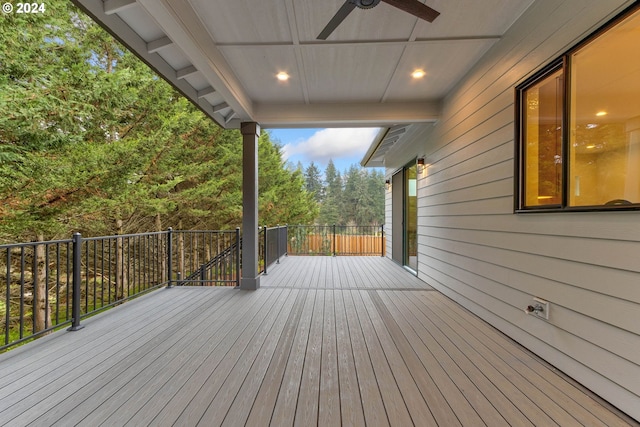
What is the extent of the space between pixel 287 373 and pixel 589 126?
283 centimetres

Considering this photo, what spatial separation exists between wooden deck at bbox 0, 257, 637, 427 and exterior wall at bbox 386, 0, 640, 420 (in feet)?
0.75

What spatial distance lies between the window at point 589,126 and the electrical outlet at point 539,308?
0.75 meters

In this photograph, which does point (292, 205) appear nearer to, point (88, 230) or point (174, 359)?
point (88, 230)

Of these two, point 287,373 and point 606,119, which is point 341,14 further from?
point 287,373

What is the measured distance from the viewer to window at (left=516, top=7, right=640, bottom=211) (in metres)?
1.66

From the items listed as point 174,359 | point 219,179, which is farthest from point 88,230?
point 174,359

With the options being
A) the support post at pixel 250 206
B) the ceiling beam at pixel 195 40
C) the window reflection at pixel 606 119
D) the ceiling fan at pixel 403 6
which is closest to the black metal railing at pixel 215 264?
the support post at pixel 250 206

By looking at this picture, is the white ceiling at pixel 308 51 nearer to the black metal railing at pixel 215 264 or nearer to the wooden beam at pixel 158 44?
the wooden beam at pixel 158 44

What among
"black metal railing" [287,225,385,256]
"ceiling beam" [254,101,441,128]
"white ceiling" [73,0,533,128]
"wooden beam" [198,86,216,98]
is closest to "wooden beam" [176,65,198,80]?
"white ceiling" [73,0,533,128]

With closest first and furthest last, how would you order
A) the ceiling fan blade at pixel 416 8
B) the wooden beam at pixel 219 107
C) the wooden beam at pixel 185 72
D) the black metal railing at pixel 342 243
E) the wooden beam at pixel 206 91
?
1. the ceiling fan blade at pixel 416 8
2. the wooden beam at pixel 185 72
3. the wooden beam at pixel 206 91
4. the wooden beam at pixel 219 107
5. the black metal railing at pixel 342 243

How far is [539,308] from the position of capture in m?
2.15

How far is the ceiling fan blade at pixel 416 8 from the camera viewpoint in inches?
70.8

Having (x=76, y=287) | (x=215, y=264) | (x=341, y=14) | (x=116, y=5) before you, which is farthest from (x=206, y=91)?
(x=215, y=264)

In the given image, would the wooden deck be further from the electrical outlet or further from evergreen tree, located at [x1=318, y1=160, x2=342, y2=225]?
evergreen tree, located at [x1=318, y1=160, x2=342, y2=225]
